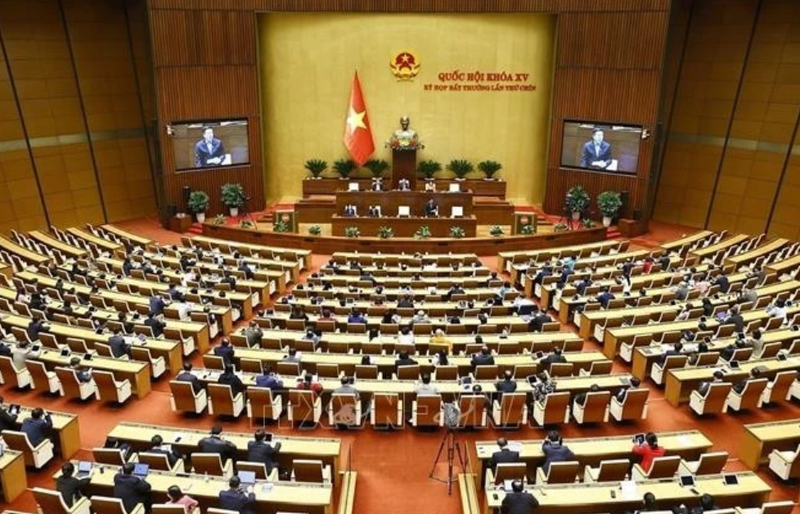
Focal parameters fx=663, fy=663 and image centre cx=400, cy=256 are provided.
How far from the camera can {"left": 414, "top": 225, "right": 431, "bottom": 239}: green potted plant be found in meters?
21.5

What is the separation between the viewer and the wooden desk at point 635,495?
7703 millimetres

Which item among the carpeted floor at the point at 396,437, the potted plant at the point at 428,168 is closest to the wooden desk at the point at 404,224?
the potted plant at the point at 428,168

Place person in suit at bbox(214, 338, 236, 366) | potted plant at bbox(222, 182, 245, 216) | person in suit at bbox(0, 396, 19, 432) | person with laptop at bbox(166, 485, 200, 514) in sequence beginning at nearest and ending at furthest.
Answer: person with laptop at bbox(166, 485, 200, 514) < person in suit at bbox(0, 396, 19, 432) < person in suit at bbox(214, 338, 236, 366) < potted plant at bbox(222, 182, 245, 216)

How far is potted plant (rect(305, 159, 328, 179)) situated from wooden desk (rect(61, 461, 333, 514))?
1871cm

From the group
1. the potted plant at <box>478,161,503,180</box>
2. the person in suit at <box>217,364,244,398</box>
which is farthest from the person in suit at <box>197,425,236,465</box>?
the potted plant at <box>478,161,503,180</box>

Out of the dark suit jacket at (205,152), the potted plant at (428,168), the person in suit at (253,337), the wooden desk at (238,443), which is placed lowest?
the person in suit at (253,337)

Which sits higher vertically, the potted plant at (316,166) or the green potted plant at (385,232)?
the potted plant at (316,166)

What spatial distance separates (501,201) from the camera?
80.9 ft

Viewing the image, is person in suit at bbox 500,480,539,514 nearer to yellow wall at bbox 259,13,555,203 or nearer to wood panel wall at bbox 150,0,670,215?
wood panel wall at bbox 150,0,670,215

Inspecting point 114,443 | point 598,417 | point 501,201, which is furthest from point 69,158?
point 598,417

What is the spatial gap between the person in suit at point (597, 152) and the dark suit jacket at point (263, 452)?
61.7ft

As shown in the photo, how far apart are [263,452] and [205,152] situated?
17655 millimetres

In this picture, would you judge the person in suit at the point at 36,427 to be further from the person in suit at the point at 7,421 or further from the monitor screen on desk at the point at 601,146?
the monitor screen on desk at the point at 601,146

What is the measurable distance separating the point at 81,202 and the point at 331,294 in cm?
1263
